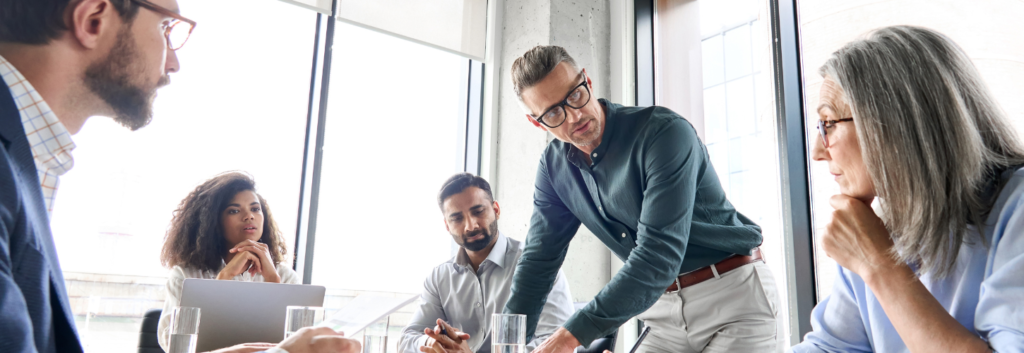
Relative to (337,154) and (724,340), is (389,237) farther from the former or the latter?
(724,340)

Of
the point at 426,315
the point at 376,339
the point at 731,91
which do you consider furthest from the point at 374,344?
the point at 731,91

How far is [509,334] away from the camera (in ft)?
4.18

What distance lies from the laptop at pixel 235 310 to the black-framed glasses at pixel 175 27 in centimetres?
68

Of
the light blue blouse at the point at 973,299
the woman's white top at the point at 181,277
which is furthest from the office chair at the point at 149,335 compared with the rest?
the light blue blouse at the point at 973,299

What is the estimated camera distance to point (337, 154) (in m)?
3.40

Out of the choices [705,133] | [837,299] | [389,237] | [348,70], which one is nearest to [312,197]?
[389,237]

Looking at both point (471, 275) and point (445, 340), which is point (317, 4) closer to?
point (471, 275)

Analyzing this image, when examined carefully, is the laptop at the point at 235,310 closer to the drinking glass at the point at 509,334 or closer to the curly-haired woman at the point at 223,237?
the drinking glass at the point at 509,334

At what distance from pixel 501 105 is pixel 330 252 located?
4.56 feet

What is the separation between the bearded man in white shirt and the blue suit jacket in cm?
163

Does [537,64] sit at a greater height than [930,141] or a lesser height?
greater

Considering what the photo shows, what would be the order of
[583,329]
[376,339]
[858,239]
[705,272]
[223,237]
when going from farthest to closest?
1. [223,237]
2. [705,272]
3. [583,329]
4. [376,339]
5. [858,239]

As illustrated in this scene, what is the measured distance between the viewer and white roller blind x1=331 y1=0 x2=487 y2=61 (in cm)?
344

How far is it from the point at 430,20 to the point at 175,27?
9.34ft
